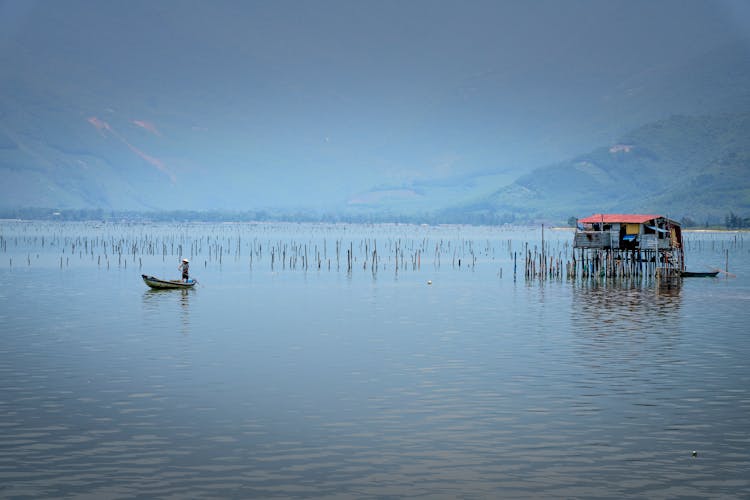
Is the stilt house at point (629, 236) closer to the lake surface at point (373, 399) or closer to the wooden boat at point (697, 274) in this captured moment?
the wooden boat at point (697, 274)

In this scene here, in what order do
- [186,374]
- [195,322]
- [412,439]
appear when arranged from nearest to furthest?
[412,439] < [186,374] < [195,322]

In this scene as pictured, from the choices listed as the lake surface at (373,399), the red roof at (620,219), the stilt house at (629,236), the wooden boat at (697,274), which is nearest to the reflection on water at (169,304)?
the lake surface at (373,399)

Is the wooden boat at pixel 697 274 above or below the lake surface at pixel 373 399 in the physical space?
above

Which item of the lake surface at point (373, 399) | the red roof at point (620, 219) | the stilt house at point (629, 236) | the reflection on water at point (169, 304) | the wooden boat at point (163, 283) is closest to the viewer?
the lake surface at point (373, 399)

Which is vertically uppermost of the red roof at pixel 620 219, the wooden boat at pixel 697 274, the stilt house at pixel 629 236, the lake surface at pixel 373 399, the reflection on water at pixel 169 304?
the red roof at pixel 620 219

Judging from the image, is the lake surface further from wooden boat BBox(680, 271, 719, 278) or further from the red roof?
wooden boat BBox(680, 271, 719, 278)

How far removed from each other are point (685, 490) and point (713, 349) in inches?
882

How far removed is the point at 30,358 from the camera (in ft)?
128

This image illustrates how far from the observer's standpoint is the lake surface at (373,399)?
74.2 ft

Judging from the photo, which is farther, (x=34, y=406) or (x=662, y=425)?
(x=34, y=406)

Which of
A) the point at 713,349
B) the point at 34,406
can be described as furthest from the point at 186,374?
the point at 713,349

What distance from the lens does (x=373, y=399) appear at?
103 ft

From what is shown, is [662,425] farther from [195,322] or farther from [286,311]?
[286,311]

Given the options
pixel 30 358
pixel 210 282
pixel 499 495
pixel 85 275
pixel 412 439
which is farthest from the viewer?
pixel 85 275
